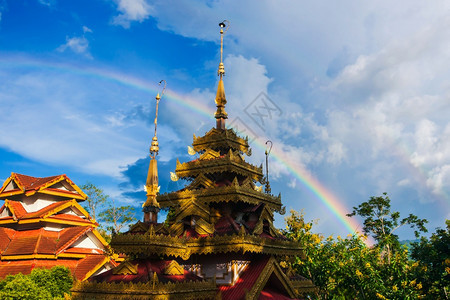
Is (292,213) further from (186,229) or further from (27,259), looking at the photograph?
(27,259)

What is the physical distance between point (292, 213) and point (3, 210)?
25.8m

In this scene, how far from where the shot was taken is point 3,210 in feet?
104

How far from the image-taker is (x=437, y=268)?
1895 centimetres

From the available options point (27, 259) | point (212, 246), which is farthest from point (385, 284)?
point (27, 259)

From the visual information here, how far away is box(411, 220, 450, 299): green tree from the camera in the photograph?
18.5 meters

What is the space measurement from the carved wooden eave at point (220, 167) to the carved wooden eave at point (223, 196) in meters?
1.12

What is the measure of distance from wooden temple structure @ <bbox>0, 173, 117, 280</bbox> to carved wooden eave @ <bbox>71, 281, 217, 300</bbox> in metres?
14.1

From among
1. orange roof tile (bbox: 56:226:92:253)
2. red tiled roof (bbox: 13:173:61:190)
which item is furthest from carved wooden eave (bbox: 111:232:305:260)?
red tiled roof (bbox: 13:173:61:190)

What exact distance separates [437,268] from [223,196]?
12905mm

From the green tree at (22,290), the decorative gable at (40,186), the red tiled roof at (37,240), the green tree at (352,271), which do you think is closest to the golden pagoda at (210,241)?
the green tree at (352,271)

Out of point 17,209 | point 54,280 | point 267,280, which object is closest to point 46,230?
point 17,209

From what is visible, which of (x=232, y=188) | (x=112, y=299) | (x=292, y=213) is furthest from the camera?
(x=292, y=213)

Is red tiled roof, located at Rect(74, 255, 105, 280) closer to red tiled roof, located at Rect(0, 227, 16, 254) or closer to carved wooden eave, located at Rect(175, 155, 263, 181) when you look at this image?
red tiled roof, located at Rect(0, 227, 16, 254)

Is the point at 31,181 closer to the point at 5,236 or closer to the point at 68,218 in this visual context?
the point at 5,236
